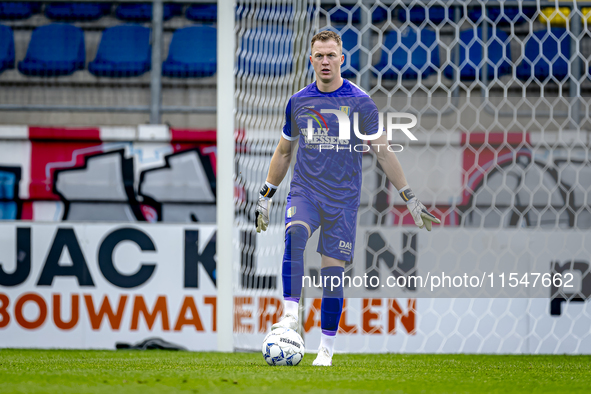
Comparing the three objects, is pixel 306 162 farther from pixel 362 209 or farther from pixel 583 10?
pixel 583 10

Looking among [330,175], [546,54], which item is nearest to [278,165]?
[330,175]

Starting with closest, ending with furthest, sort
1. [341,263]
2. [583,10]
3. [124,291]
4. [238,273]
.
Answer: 1. [341,263]
2. [238,273]
3. [124,291]
4. [583,10]

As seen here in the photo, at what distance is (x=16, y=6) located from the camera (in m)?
7.07

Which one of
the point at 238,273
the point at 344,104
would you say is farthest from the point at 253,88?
the point at 344,104

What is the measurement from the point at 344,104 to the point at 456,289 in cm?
224

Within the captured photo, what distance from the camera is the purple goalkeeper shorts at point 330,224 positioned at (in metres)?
2.85

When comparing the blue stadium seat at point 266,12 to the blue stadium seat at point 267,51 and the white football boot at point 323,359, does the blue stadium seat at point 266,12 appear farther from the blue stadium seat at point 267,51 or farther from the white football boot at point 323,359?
the white football boot at point 323,359

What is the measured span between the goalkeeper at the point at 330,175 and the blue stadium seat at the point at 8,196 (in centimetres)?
400

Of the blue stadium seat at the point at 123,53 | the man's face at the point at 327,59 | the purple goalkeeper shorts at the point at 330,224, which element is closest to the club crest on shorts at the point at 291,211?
the purple goalkeeper shorts at the point at 330,224

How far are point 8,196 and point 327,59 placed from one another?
13.8 ft

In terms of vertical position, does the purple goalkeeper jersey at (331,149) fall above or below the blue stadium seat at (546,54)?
below

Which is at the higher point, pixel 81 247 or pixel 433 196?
pixel 433 196

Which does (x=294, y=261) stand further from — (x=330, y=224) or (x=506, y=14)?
(x=506, y=14)

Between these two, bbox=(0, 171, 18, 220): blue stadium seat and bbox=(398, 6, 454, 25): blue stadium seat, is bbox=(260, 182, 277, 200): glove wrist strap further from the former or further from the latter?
bbox=(398, 6, 454, 25): blue stadium seat
